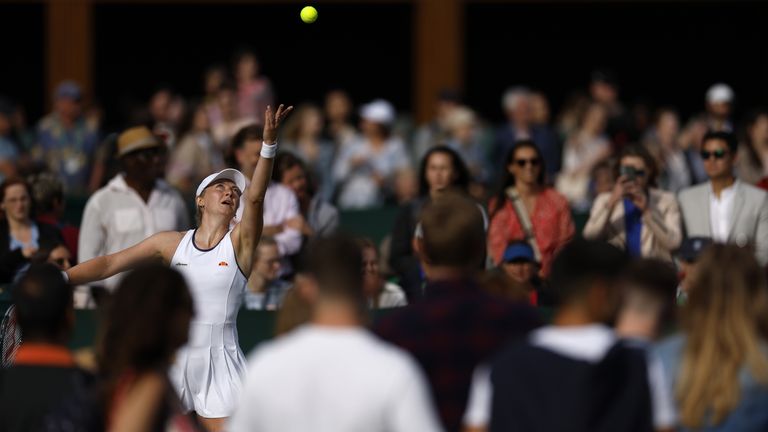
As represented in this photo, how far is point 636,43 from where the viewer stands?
20.8 m

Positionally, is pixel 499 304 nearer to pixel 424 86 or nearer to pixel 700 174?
pixel 700 174

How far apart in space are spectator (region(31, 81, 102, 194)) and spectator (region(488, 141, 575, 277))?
551 centimetres

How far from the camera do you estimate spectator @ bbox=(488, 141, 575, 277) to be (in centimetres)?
950

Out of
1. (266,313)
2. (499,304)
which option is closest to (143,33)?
(266,313)

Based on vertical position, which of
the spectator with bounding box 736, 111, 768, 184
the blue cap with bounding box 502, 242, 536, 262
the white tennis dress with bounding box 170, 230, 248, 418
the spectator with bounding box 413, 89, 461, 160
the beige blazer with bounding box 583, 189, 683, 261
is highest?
the spectator with bounding box 413, 89, 461, 160

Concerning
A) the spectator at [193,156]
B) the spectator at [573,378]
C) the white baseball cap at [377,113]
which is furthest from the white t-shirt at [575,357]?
the white baseball cap at [377,113]

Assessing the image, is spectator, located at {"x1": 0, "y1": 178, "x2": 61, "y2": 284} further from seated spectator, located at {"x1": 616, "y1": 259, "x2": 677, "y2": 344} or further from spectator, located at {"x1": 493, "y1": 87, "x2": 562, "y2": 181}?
spectator, located at {"x1": 493, "y1": 87, "x2": 562, "y2": 181}

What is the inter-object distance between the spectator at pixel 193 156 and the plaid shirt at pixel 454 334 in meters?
8.22

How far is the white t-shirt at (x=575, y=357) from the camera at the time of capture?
4434 millimetres

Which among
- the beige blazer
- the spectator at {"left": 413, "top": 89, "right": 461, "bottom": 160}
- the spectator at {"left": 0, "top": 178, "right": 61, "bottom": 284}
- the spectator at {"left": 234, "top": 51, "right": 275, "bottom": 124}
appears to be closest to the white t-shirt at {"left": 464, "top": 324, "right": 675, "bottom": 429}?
the beige blazer

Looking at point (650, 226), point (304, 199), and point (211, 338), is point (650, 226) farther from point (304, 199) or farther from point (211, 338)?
point (211, 338)

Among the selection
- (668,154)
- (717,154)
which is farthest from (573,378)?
(668,154)

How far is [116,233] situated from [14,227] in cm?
74

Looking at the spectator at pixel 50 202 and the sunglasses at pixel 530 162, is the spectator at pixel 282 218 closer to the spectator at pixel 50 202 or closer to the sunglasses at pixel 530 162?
the spectator at pixel 50 202
